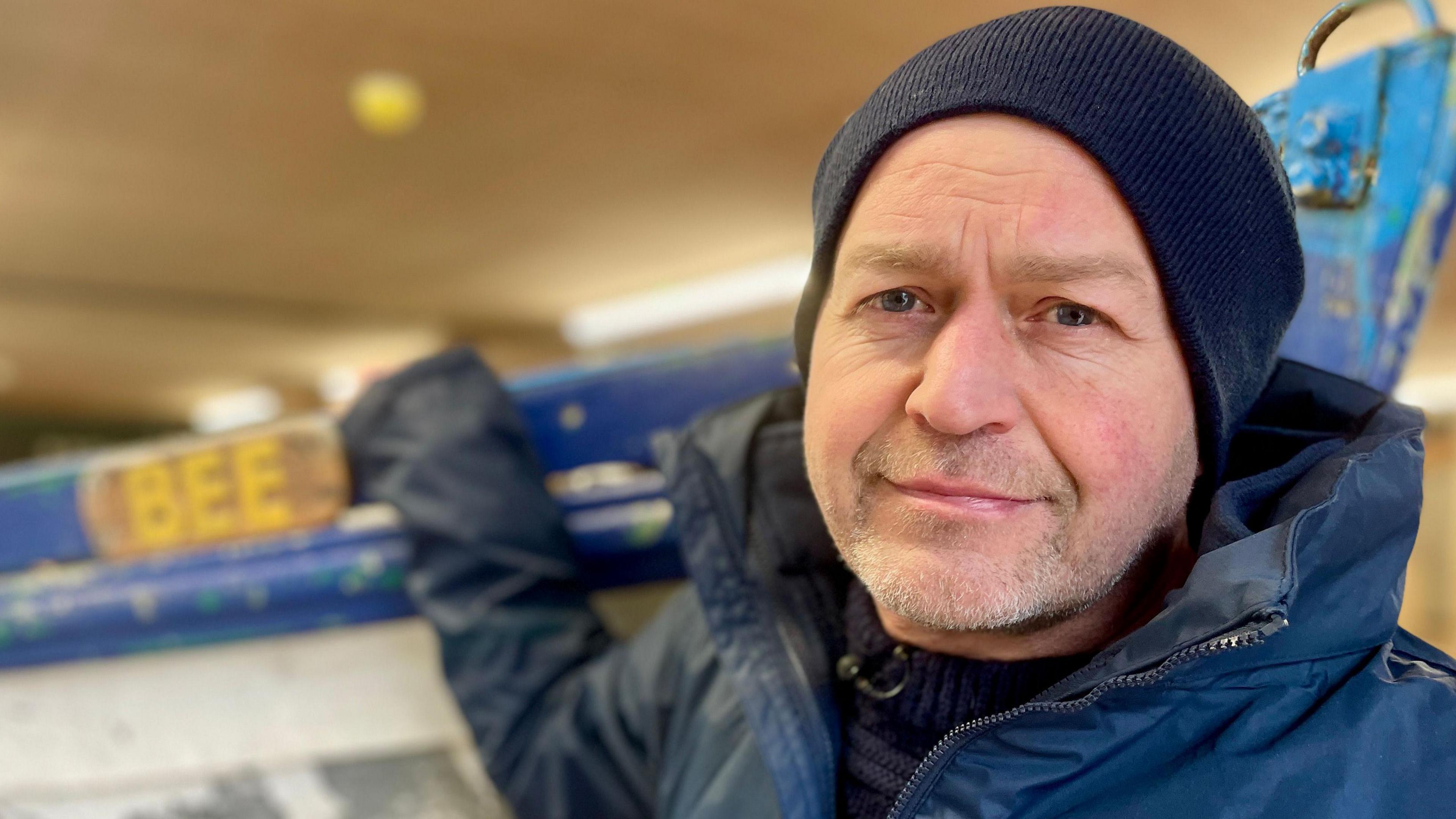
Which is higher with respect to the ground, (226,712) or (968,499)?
(968,499)

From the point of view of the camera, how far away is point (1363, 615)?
513 millimetres

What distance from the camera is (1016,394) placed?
1.86 ft

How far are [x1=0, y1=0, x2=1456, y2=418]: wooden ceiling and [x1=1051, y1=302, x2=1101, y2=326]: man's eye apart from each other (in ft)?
0.54

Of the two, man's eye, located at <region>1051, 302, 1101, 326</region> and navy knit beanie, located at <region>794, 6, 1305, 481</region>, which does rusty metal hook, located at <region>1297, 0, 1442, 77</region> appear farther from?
man's eye, located at <region>1051, 302, 1101, 326</region>

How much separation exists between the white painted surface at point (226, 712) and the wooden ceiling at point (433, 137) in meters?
0.37

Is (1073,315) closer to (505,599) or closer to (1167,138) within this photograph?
(1167,138)

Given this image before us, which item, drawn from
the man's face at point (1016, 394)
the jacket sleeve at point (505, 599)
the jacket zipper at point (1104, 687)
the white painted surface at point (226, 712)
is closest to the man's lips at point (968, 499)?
the man's face at point (1016, 394)

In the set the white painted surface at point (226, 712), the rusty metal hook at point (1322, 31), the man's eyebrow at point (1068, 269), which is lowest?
the white painted surface at point (226, 712)

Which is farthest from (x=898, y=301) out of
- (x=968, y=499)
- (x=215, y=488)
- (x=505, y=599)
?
(x=215, y=488)

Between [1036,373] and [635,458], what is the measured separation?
1.73 feet

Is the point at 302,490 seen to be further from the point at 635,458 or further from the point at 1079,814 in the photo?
the point at 1079,814

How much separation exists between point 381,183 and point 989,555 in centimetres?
141

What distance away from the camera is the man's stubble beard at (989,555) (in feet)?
→ 1.85

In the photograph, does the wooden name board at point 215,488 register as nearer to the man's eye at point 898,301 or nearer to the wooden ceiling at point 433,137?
the wooden ceiling at point 433,137
